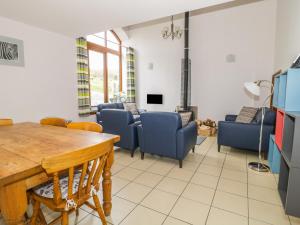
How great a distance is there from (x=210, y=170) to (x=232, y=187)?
490 mm

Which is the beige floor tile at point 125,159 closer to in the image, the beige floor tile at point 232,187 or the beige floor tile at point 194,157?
the beige floor tile at point 194,157

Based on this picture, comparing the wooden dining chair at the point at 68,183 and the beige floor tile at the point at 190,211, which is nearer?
the wooden dining chair at the point at 68,183

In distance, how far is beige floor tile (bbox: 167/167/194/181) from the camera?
98.2 inches

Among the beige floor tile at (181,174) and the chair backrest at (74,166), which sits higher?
the chair backrest at (74,166)

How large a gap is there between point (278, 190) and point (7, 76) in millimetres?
4139

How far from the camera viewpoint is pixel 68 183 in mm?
1138

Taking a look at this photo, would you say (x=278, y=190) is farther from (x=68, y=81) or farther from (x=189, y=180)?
(x=68, y=81)

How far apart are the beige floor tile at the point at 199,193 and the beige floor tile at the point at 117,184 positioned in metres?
0.75

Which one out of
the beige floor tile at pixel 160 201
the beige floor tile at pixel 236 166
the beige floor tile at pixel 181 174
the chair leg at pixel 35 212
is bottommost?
the beige floor tile at pixel 160 201

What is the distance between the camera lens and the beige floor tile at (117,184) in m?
2.18

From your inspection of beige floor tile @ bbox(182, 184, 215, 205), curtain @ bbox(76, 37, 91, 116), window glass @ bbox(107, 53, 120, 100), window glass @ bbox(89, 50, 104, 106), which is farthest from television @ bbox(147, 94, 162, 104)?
beige floor tile @ bbox(182, 184, 215, 205)

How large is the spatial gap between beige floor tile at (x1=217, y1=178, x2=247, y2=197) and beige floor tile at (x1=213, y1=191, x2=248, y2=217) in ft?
0.30

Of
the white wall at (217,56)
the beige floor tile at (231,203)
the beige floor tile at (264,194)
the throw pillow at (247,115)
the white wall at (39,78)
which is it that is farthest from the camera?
the white wall at (217,56)

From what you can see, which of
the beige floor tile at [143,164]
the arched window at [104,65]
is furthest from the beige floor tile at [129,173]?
the arched window at [104,65]
